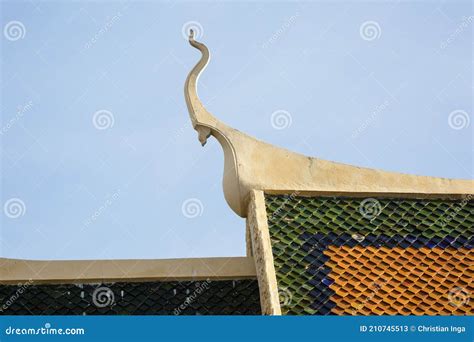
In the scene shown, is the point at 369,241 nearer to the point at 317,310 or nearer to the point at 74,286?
the point at 317,310

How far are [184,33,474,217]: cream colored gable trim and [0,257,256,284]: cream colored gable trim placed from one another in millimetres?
775

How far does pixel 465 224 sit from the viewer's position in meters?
12.8

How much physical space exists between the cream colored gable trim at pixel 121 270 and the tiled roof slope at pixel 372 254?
55cm

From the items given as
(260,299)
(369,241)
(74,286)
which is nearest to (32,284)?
(74,286)
